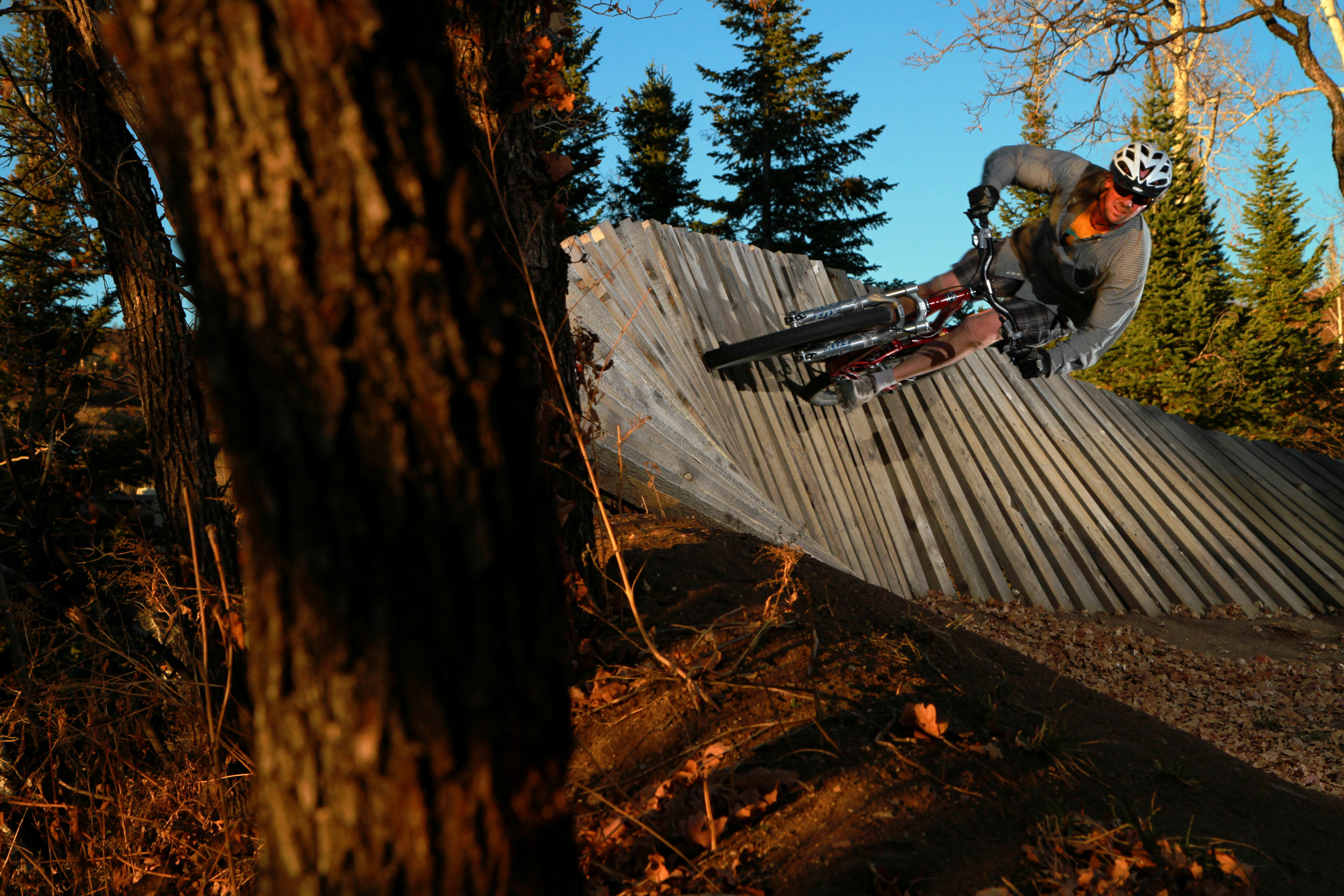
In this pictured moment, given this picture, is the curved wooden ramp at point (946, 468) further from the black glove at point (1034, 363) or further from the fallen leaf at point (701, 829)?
the fallen leaf at point (701, 829)

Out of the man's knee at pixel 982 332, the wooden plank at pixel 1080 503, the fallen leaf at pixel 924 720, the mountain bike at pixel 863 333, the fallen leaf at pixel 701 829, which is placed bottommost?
the wooden plank at pixel 1080 503

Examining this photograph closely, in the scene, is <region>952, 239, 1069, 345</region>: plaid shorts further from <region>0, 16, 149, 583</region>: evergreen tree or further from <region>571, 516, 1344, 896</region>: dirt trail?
<region>0, 16, 149, 583</region>: evergreen tree

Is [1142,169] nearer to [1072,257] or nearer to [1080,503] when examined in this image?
[1072,257]

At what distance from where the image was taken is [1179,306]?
52.3 feet

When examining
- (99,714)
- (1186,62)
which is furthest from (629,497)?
(1186,62)

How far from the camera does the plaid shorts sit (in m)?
7.47

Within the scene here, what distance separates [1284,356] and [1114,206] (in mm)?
11669

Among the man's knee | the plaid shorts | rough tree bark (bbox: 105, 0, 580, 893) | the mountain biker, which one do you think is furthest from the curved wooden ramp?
rough tree bark (bbox: 105, 0, 580, 893)

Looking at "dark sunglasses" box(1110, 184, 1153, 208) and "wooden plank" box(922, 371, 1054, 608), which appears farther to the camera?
"wooden plank" box(922, 371, 1054, 608)

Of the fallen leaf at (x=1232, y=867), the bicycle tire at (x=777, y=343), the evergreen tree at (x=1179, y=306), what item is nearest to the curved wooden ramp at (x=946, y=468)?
the bicycle tire at (x=777, y=343)

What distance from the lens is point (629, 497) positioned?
4.83 metres

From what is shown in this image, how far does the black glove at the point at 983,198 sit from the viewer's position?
701cm

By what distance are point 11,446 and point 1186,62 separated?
79.4 ft

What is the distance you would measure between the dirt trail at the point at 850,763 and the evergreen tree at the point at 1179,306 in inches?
582
